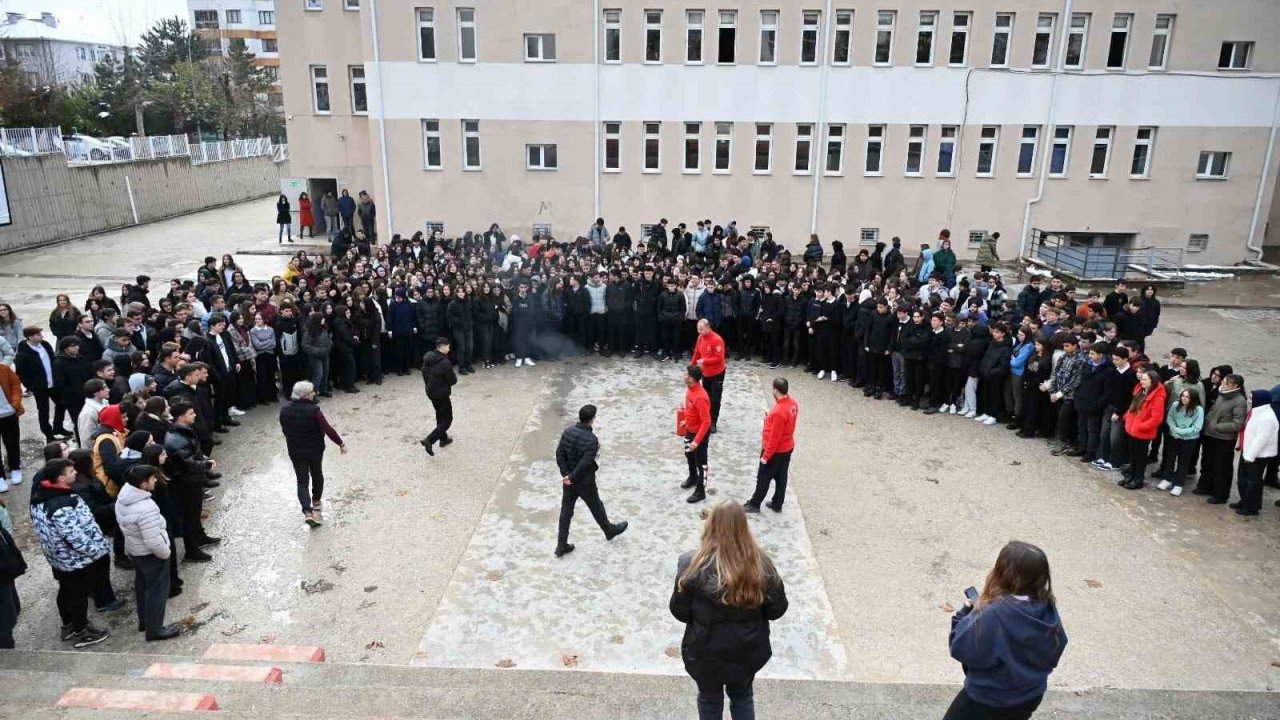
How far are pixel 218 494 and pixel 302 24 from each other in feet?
62.8

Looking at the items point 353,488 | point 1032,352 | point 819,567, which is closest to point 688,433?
point 819,567

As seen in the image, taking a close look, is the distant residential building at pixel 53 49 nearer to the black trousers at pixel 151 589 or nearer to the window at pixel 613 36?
the window at pixel 613 36

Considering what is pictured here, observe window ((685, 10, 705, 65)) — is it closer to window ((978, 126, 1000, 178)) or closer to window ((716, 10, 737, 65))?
window ((716, 10, 737, 65))

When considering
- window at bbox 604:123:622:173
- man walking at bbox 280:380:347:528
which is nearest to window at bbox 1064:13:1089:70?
window at bbox 604:123:622:173

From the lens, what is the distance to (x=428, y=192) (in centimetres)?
2264

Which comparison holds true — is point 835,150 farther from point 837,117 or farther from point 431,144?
point 431,144

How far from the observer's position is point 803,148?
22109 mm

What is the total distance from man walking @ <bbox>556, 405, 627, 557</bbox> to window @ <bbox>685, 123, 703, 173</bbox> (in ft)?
52.4

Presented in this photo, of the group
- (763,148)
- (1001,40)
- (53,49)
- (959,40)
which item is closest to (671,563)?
(763,148)

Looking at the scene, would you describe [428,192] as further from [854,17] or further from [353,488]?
[353,488]

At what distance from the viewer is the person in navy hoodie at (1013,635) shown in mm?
3660

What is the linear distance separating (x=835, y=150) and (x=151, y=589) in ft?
64.2

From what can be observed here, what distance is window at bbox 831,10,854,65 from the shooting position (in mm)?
21188

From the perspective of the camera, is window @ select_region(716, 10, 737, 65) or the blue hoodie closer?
the blue hoodie
